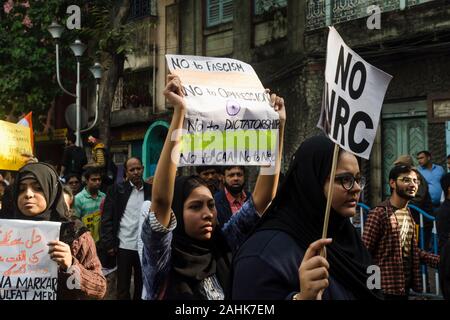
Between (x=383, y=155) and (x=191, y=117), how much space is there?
408 inches

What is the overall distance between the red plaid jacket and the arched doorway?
585 inches

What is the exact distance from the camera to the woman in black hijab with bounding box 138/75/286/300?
3.68 metres

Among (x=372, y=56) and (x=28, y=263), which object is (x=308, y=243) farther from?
(x=372, y=56)

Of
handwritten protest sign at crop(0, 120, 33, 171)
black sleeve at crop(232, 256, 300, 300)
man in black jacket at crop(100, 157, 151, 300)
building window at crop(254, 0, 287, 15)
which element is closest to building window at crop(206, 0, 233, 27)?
building window at crop(254, 0, 287, 15)

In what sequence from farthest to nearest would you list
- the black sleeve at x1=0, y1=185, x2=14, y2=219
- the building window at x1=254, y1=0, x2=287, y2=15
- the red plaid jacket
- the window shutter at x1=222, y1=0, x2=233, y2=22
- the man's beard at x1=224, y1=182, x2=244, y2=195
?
1. the window shutter at x1=222, y1=0, x2=233, y2=22
2. the building window at x1=254, y1=0, x2=287, y2=15
3. the man's beard at x1=224, y1=182, x2=244, y2=195
4. the red plaid jacket
5. the black sleeve at x1=0, y1=185, x2=14, y2=219

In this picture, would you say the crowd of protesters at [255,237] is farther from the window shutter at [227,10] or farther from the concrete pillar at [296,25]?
the window shutter at [227,10]

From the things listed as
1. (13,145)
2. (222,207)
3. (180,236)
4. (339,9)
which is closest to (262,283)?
(180,236)

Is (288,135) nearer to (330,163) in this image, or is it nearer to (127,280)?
(127,280)

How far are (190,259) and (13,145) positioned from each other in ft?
12.2

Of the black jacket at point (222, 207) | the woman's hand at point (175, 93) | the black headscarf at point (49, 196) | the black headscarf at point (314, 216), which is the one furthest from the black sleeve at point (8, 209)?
the black headscarf at point (314, 216)

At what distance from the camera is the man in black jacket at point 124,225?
25.9 feet

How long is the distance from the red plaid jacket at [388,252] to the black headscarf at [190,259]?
222 centimetres

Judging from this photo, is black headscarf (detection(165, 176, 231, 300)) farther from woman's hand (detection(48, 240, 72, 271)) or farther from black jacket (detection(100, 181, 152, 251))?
black jacket (detection(100, 181, 152, 251))

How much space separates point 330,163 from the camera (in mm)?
3197
